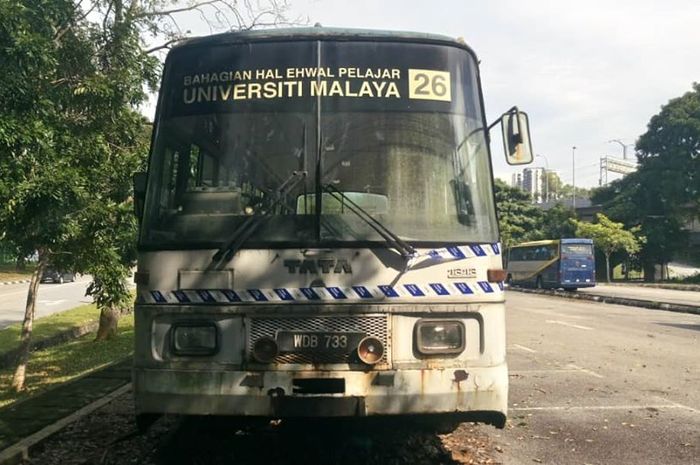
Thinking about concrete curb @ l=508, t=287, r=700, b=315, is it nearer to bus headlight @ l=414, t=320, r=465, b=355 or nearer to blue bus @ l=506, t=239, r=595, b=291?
blue bus @ l=506, t=239, r=595, b=291

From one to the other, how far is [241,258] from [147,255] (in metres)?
0.64

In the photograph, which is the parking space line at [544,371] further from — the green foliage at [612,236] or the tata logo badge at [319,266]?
the green foliage at [612,236]

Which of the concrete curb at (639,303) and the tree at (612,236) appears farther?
the tree at (612,236)

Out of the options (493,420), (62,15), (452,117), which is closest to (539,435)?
(493,420)

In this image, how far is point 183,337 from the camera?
4.16 meters

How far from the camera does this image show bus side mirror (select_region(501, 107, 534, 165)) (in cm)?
473

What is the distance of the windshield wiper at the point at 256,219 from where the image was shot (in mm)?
4102

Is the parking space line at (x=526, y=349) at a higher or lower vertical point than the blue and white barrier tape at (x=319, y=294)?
lower

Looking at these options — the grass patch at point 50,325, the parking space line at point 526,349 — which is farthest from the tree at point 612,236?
the parking space line at point 526,349

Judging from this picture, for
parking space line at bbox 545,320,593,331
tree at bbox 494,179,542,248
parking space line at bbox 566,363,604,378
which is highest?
tree at bbox 494,179,542,248

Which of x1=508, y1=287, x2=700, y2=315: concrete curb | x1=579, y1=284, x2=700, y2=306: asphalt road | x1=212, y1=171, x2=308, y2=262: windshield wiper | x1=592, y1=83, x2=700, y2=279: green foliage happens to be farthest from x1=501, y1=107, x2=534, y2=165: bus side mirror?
x1=592, y1=83, x2=700, y2=279: green foliage

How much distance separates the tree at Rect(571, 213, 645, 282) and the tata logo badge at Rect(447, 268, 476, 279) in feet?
164

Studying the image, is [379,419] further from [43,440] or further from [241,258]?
[43,440]

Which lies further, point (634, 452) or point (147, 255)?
point (634, 452)
